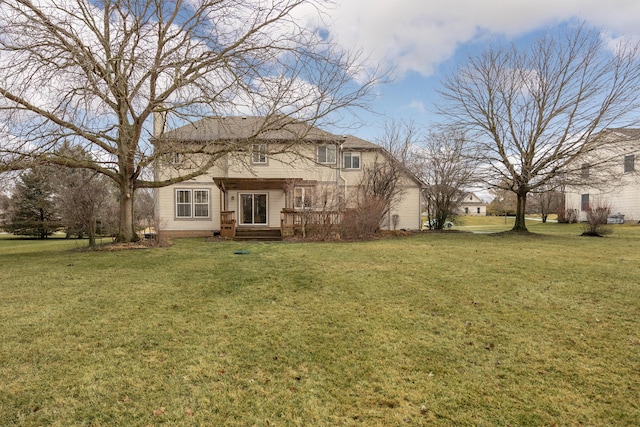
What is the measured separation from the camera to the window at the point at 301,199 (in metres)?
14.2

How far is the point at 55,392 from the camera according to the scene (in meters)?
2.77

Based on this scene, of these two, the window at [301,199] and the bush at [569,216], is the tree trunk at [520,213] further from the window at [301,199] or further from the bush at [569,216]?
the bush at [569,216]

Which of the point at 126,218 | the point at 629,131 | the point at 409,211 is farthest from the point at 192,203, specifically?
the point at 629,131

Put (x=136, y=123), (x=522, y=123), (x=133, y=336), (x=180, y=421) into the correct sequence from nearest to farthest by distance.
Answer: (x=180, y=421), (x=133, y=336), (x=136, y=123), (x=522, y=123)

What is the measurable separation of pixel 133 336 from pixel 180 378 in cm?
126

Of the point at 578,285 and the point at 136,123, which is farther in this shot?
the point at 136,123

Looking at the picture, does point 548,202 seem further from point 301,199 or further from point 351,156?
point 301,199

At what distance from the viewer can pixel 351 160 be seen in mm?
18875

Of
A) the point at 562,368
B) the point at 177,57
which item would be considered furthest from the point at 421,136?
the point at 562,368

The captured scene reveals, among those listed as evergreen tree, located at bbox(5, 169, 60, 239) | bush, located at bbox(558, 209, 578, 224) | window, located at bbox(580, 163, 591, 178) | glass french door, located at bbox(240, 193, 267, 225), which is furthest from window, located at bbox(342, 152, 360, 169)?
evergreen tree, located at bbox(5, 169, 60, 239)

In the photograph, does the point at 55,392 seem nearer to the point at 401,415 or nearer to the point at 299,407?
the point at 299,407

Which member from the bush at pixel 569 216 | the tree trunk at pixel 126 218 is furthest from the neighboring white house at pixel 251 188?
the bush at pixel 569 216

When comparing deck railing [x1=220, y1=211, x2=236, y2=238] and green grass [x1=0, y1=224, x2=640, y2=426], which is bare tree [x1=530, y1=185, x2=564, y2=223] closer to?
deck railing [x1=220, y1=211, x2=236, y2=238]

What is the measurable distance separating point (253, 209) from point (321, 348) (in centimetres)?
1458
